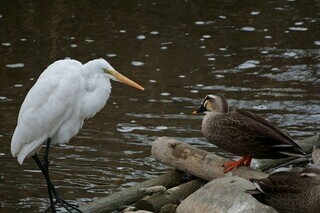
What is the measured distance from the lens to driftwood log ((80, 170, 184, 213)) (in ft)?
26.0

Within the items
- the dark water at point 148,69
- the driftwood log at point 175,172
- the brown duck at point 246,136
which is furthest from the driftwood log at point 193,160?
the dark water at point 148,69

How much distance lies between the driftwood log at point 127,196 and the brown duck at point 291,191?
1398 millimetres

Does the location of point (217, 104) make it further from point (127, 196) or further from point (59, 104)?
point (59, 104)

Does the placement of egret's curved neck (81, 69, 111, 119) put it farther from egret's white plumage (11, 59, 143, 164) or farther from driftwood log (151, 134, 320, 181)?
driftwood log (151, 134, 320, 181)

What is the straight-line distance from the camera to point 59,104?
7.89 metres

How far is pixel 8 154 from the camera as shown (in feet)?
33.2

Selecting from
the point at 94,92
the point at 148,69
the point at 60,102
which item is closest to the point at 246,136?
the point at 94,92

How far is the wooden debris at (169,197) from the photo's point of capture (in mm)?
7801

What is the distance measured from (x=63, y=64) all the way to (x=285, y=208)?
2444mm

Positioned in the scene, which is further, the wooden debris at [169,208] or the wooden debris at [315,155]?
the wooden debris at [315,155]

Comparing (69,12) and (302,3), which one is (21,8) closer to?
(69,12)

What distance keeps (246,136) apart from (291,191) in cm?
91

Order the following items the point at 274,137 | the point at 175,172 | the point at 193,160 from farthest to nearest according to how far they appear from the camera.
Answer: the point at 175,172
the point at 193,160
the point at 274,137

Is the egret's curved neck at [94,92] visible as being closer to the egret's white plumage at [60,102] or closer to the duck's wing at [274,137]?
the egret's white plumage at [60,102]
